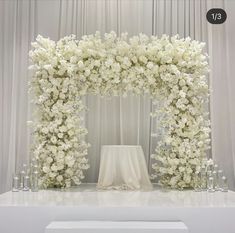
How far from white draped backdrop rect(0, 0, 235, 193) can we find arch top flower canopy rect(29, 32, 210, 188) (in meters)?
0.48

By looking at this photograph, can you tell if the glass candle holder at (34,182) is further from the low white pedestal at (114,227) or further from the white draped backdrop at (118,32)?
the low white pedestal at (114,227)

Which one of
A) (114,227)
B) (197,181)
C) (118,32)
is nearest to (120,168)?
(197,181)

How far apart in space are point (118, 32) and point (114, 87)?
793 millimetres

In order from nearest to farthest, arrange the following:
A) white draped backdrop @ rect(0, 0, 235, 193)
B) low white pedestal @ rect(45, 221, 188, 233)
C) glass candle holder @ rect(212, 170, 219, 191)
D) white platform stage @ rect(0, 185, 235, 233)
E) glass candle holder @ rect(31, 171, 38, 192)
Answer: low white pedestal @ rect(45, 221, 188, 233) → white platform stage @ rect(0, 185, 235, 233) → glass candle holder @ rect(31, 171, 38, 192) → glass candle holder @ rect(212, 170, 219, 191) → white draped backdrop @ rect(0, 0, 235, 193)

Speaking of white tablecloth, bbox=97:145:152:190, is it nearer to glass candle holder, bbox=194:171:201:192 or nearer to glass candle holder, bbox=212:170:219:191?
glass candle holder, bbox=194:171:201:192

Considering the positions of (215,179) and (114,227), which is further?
(215,179)

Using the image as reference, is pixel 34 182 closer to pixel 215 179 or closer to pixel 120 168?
pixel 120 168

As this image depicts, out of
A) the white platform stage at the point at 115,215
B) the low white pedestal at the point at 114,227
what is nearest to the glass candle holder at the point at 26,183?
the white platform stage at the point at 115,215

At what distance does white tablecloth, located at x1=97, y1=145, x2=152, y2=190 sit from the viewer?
3.39 meters

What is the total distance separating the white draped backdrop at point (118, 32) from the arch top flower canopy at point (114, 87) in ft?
1.58

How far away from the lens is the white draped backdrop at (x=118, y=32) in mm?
3857

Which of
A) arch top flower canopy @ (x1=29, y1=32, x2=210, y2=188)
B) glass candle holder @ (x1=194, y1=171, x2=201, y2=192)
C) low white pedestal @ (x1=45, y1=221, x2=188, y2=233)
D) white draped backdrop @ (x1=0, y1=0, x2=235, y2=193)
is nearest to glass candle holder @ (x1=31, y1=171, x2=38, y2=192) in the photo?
arch top flower canopy @ (x1=29, y1=32, x2=210, y2=188)

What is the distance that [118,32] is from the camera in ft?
13.0

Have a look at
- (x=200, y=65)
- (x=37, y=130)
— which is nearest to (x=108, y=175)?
(x=37, y=130)
